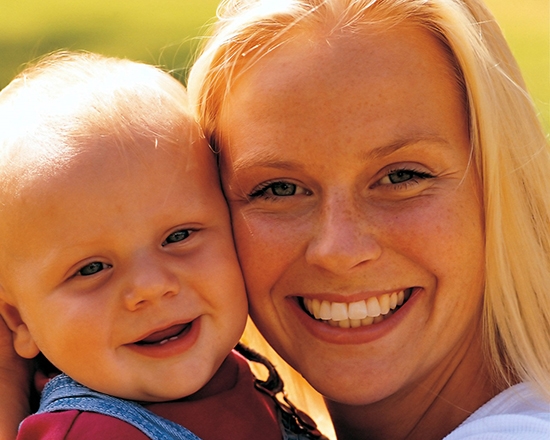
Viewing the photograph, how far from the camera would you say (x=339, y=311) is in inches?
97.0

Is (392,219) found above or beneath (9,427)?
above

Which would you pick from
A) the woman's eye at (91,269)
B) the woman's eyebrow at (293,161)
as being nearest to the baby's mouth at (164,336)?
the woman's eye at (91,269)

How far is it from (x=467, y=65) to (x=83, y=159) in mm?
1024

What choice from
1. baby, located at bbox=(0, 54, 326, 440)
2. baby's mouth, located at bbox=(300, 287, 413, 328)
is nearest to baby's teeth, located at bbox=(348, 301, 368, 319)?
baby's mouth, located at bbox=(300, 287, 413, 328)

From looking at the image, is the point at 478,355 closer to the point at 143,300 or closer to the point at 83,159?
the point at 143,300

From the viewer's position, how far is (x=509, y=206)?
94.3 inches

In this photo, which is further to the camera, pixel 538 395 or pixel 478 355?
pixel 478 355

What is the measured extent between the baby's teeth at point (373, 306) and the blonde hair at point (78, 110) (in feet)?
2.30

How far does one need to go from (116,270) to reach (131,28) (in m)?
9.94

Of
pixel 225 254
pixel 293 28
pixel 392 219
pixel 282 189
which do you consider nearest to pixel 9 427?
pixel 225 254

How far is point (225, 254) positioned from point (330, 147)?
16.6 inches

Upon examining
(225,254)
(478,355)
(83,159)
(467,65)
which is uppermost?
(467,65)

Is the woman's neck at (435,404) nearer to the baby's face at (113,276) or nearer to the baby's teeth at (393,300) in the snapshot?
the baby's teeth at (393,300)

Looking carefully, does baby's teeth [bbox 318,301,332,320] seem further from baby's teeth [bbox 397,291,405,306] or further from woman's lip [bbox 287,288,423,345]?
baby's teeth [bbox 397,291,405,306]
